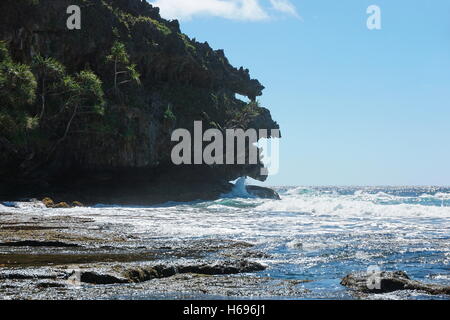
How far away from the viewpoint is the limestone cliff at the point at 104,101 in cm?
3669

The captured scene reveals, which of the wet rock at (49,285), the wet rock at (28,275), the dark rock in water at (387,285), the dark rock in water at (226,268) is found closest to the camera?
the wet rock at (49,285)

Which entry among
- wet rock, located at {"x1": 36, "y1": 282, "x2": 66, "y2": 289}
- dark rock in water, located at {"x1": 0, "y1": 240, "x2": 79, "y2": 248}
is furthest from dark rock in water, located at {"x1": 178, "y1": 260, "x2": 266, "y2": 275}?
dark rock in water, located at {"x1": 0, "y1": 240, "x2": 79, "y2": 248}

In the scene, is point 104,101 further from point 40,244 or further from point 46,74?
point 40,244

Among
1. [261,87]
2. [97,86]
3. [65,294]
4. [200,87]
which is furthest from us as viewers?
[261,87]

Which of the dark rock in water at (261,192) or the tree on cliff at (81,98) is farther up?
the tree on cliff at (81,98)

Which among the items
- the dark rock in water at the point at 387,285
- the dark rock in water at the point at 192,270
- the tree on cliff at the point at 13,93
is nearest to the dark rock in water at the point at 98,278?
the dark rock in water at the point at 192,270

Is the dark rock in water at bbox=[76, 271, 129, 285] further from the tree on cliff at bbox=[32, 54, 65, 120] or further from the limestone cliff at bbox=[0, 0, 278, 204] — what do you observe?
the tree on cliff at bbox=[32, 54, 65, 120]

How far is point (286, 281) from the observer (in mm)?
9562

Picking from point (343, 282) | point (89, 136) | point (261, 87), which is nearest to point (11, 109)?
point (89, 136)

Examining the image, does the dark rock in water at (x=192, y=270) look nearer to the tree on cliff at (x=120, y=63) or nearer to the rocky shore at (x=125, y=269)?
the rocky shore at (x=125, y=269)

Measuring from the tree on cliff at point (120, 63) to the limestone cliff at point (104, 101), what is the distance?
0.12m

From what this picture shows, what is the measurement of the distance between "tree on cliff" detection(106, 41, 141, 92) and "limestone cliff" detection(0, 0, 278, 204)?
12 cm
